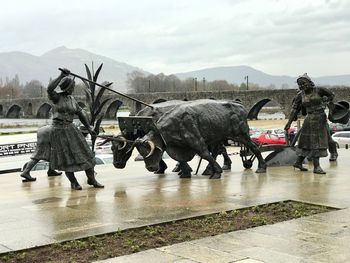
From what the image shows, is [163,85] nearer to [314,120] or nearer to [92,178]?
[314,120]

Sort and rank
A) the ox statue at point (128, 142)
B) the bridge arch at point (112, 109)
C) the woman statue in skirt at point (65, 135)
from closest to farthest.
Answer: the woman statue in skirt at point (65, 135) → the ox statue at point (128, 142) → the bridge arch at point (112, 109)

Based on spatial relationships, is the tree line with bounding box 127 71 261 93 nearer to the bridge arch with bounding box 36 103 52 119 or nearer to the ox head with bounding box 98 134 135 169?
the bridge arch with bounding box 36 103 52 119

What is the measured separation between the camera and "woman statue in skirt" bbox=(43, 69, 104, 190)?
9781mm

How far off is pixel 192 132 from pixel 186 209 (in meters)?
3.44

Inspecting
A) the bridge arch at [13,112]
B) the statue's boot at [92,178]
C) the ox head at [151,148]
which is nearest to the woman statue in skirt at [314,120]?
the ox head at [151,148]

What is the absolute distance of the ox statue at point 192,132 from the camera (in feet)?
36.0

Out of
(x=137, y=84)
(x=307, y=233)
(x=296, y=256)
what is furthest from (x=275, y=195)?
(x=137, y=84)

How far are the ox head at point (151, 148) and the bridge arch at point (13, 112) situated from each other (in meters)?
118

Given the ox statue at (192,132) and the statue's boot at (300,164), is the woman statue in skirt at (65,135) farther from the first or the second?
the statue's boot at (300,164)

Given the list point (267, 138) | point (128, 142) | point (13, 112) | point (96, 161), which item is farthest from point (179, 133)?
point (13, 112)

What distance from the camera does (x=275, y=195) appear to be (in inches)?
351

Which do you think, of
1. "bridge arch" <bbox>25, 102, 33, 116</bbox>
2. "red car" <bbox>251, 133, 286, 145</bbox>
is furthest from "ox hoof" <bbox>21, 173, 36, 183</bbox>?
"bridge arch" <bbox>25, 102, 33, 116</bbox>

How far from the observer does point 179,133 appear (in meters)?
11.0

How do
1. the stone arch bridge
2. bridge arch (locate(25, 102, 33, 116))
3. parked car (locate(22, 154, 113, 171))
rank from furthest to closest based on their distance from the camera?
bridge arch (locate(25, 102, 33, 116)) < the stone arch bridge < parked car (locate(22, 154, 113, 171))
